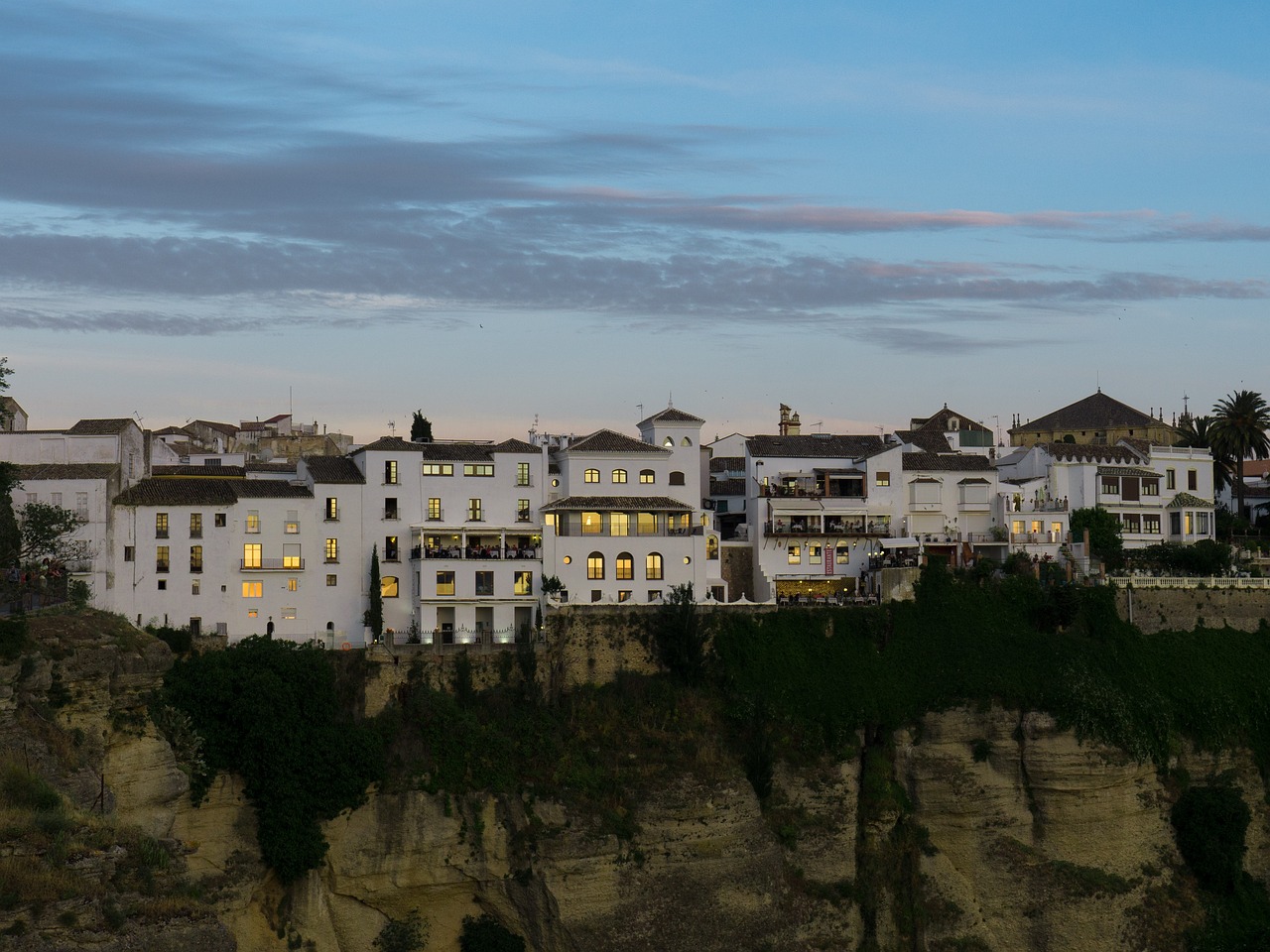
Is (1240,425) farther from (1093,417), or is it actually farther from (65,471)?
(65,471)

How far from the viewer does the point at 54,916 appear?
29.8 meters

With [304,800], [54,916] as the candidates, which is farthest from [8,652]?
[54,916]

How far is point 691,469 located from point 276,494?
1532 cm

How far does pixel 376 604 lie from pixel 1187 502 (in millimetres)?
33751

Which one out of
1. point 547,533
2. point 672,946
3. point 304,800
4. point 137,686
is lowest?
point 672,946

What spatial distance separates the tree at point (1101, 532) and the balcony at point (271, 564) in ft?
97.2

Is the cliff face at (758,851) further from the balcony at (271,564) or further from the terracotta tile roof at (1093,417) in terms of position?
the terracotta tile roof at (1093,417)

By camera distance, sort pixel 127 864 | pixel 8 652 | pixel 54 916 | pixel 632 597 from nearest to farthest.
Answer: pixel 54 916, pixel 127 864, pixel 8 652, pixel 632 597

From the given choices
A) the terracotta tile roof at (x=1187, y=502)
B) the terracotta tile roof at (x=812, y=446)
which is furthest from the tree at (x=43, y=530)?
the terracotta tile roof at (x=1187, y=502)

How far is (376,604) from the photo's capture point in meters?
57.4

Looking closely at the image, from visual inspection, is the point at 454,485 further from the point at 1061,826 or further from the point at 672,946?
the point at 1061,826

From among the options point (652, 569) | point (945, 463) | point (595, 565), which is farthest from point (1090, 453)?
point (595, 565)

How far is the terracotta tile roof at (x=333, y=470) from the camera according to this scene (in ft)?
193

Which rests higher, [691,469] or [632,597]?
[691,469]
